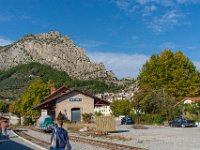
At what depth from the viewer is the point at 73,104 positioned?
181 feet

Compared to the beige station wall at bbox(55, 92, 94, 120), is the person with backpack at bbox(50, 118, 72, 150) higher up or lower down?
lower down

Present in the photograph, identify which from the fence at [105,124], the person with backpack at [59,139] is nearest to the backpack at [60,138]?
the person with backpack at [59,139]

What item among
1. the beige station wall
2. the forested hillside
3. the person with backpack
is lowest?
the person with backpack

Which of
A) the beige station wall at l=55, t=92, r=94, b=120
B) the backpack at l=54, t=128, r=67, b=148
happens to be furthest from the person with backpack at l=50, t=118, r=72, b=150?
the beige station wall at l=55, t=92, r=94, b=120

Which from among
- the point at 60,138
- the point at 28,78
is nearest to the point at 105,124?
the point at 60,138

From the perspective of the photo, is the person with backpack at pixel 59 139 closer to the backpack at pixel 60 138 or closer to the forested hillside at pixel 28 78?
the backpack at pixel 60 138

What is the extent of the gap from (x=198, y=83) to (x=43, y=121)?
36859mm

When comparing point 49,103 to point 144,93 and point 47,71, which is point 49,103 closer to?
point 144,93

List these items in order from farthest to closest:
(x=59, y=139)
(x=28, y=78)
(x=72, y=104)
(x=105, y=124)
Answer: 1. (x=28, y=78)
2. (x=72, y=104)
3. (x=105, y=124)
4. (x=59, y=139)

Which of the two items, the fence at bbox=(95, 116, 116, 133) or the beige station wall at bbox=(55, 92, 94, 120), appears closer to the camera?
the fence at bbox=(95, 116, 116, 133)

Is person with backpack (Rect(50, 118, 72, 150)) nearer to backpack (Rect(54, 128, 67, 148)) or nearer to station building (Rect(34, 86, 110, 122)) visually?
backpack (Rect(54, 128, 67, 148))

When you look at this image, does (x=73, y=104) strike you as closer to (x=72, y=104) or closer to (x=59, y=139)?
(x=72, y=104)

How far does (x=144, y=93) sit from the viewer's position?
65750mm

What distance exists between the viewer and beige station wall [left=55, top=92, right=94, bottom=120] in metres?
54.5
